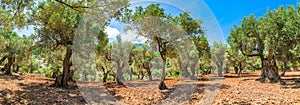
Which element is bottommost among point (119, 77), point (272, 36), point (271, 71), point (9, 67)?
point (119, 77)

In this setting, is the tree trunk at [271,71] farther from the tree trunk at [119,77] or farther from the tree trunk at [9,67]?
the tree trunk at [9,67]

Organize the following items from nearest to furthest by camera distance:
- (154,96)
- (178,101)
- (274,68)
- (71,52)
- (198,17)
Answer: (178,101), (154,96), (198,17), (71,52), (274,68)

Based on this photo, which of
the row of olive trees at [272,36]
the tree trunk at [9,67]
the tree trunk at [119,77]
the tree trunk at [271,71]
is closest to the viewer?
the row of olive trees at [272,36]

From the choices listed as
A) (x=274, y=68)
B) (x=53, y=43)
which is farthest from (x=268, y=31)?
(x=53, y=43)

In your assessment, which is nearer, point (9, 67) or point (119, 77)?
point (119, 77)

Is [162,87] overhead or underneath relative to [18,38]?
underneath

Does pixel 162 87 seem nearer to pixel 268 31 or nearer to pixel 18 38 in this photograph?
pixel 268 31

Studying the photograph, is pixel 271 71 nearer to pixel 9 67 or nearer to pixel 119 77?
pixel 119 77

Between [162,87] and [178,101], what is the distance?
4392 mm

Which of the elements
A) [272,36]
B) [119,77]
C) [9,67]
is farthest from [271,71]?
[9,67]

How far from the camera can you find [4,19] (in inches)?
512

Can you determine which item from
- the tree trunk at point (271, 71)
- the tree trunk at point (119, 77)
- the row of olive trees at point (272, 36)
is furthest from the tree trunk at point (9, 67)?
the tree trunk at point (271, 71)

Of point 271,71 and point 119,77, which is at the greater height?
point 271,71

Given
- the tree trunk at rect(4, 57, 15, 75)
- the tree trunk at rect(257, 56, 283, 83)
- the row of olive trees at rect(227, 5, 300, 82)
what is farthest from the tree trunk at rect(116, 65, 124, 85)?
the tree trunk at rect(257, 56, 283, 83)
